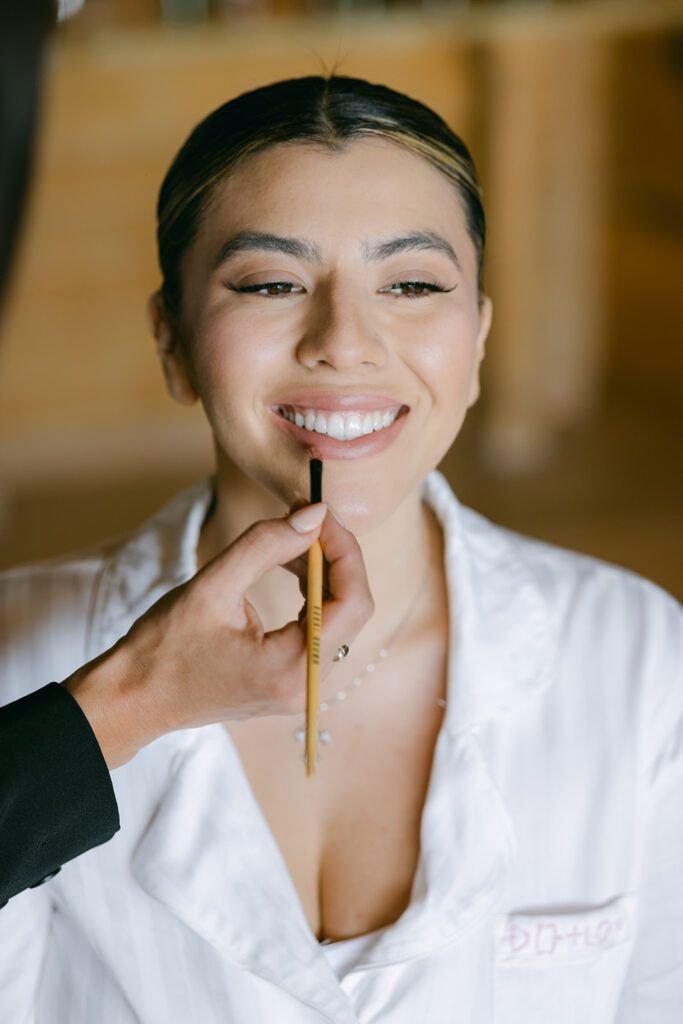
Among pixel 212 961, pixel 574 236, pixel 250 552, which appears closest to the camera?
pixel 250 552

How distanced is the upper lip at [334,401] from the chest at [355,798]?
0.28 metres

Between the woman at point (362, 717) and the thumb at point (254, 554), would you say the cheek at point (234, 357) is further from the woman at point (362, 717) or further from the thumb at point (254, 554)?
the thumb at point (254, 554)

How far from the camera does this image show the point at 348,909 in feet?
3.72

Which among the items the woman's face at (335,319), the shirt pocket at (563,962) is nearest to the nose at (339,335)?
the woman's face at (335,319)

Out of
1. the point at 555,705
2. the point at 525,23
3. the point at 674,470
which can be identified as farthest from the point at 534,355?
the point at 555,705

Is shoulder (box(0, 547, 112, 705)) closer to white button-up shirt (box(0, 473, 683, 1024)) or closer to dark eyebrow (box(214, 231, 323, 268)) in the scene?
white button-up shirt (box(0, 473, 683, 1024))

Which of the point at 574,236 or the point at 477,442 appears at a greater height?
the point at 574,236

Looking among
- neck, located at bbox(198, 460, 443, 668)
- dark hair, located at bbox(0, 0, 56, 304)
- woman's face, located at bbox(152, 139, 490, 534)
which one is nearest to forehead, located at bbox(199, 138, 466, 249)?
woman's face, located at bbox(152, 139, 490, 534)

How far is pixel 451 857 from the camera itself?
109 cm

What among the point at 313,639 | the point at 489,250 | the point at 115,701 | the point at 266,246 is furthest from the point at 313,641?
the point at 489,250

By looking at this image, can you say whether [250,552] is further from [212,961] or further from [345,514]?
[212,961]

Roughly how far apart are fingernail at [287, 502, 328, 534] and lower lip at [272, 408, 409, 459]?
0.14 metres

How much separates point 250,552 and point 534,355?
3.35 meters

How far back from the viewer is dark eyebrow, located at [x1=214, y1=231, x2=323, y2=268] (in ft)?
3.39
